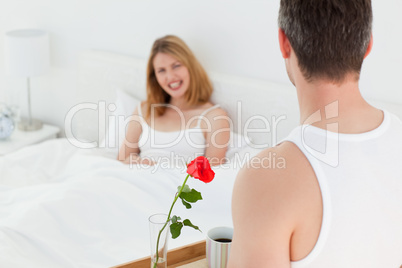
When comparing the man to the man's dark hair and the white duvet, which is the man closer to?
the man's dark hair

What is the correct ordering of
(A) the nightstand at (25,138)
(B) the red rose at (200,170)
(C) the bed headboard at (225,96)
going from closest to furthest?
(B) the red rose at (200,170)
(C) the bed headboard at (225,96)
(A) the nightstand at (25,138)

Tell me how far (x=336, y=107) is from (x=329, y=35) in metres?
0.13

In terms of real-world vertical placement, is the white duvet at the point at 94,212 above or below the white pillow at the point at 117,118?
below

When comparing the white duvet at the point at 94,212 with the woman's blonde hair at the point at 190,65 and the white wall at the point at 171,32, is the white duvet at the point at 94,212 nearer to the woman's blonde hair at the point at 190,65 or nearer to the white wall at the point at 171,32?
the woman's blonde hair at the point at 190,65

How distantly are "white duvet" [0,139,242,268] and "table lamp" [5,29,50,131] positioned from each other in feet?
2.51

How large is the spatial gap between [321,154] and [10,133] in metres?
2.52

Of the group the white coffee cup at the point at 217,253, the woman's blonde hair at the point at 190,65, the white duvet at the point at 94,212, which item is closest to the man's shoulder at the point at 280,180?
the white coffee cup at the point at 217,253

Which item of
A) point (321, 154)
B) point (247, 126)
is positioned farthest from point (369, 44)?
point (247, 126)

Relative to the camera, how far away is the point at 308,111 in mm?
947

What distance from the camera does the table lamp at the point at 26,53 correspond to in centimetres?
301

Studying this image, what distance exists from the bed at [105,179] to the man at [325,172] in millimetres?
988

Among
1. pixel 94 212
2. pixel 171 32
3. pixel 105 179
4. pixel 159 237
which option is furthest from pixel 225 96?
pixel 159 237

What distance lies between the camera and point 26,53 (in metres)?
3.02

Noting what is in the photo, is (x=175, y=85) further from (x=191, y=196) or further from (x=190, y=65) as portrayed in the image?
(x=191, y=196)
